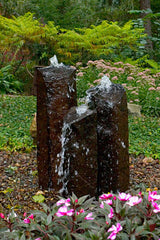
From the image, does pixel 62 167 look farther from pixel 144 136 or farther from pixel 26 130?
pixel 144 136

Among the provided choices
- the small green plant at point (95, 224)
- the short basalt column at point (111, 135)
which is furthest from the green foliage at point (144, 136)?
the small green plant at point (95, 224)

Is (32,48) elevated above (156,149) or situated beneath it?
elevated above

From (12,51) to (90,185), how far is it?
9.42 meters

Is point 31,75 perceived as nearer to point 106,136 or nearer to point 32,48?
point 32,48

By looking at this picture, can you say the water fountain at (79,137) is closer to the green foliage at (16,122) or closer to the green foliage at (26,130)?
the green foliage at (26,130)

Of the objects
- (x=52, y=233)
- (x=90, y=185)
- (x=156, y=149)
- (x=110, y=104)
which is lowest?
(x=156, y=149)

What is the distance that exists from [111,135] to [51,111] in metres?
0.64

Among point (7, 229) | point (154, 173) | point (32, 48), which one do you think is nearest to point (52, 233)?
point (7, 229)

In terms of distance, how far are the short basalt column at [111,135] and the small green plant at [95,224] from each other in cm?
113

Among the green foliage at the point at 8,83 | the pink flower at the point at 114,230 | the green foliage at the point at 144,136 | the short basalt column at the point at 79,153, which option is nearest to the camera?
the pink flower at the point at 114,230

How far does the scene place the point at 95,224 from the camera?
1.69 meters

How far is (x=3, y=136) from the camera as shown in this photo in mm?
4984

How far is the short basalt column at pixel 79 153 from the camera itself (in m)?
2.71

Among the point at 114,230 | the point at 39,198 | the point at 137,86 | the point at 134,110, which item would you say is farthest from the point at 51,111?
the point at 137,86
